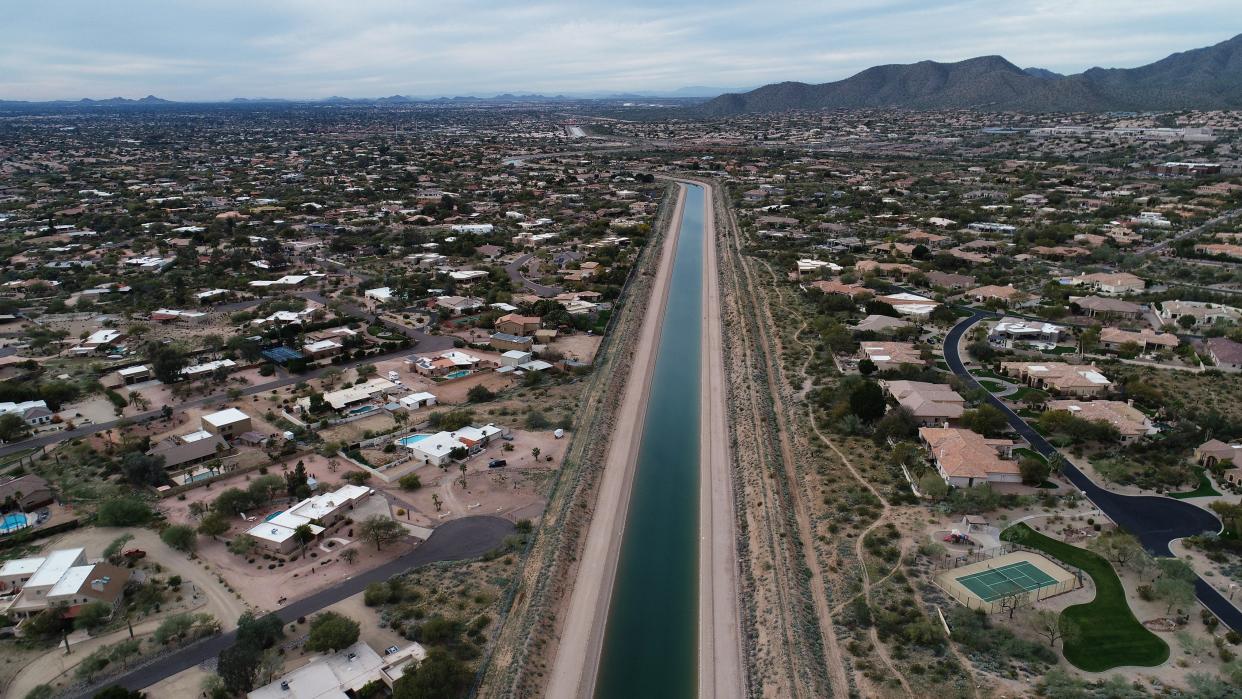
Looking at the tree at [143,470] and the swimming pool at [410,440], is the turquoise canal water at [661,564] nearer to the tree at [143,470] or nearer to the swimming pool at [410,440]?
the swimming pool at [410,440]

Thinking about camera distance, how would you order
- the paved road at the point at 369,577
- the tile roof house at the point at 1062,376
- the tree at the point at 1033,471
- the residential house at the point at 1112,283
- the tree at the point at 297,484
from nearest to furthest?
the paved road at the point at 369,577, the tree at the point at 1033,471, the tree at the point at 297,484, the tile roof house at the point at 1062,376, the residential house at the point at 1112,283

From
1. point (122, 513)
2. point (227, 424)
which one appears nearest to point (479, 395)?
point (227, 424)

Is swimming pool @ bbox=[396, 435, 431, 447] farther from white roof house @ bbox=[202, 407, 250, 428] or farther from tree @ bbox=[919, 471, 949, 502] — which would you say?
tree @ bbox=[919, 471, 949, 502]

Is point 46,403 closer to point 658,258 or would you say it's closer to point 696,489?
point 696,489

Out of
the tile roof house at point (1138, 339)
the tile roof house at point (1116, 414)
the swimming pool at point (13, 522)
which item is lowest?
A: the swimming pool at point (13, 522)

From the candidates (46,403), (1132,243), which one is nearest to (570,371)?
(46,403)

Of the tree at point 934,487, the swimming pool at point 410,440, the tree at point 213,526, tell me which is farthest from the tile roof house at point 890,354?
the tree at point 213,526

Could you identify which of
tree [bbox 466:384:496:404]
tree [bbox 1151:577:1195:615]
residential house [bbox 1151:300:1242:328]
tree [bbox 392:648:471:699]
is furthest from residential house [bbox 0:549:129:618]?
residential house [bbox 1151:300:1242:328]
